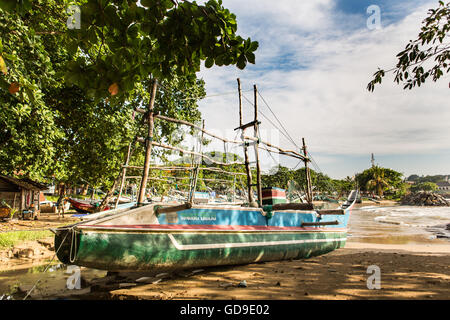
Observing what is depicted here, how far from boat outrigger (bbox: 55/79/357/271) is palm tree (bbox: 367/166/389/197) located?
8848 centimetres

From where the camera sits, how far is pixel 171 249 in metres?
6.08

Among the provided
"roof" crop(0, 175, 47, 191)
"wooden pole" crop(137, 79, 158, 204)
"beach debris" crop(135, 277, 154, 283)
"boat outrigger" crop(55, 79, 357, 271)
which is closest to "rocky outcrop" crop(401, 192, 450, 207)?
"boat outrigger" crop(55, 79, 357, 271)

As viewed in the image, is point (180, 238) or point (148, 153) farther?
point (148, 153)

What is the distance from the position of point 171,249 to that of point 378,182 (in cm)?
9487

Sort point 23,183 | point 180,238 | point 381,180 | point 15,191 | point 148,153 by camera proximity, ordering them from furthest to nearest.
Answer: point 381,180
point 15,191
point 23,183
point 148,153
point 180,238

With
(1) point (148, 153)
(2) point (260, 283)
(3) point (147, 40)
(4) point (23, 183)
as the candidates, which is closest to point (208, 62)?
(3) point (147, 40)

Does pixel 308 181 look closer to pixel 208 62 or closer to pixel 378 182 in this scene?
pixel 208 62

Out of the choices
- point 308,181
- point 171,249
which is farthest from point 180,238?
point 308,181

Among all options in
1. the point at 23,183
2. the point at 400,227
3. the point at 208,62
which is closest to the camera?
the point at 208,62

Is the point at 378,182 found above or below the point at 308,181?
above

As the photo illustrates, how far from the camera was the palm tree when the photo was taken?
8469 centimetres

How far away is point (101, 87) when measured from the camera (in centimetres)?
265

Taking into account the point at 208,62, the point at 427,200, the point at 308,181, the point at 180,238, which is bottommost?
the point at 427,200
